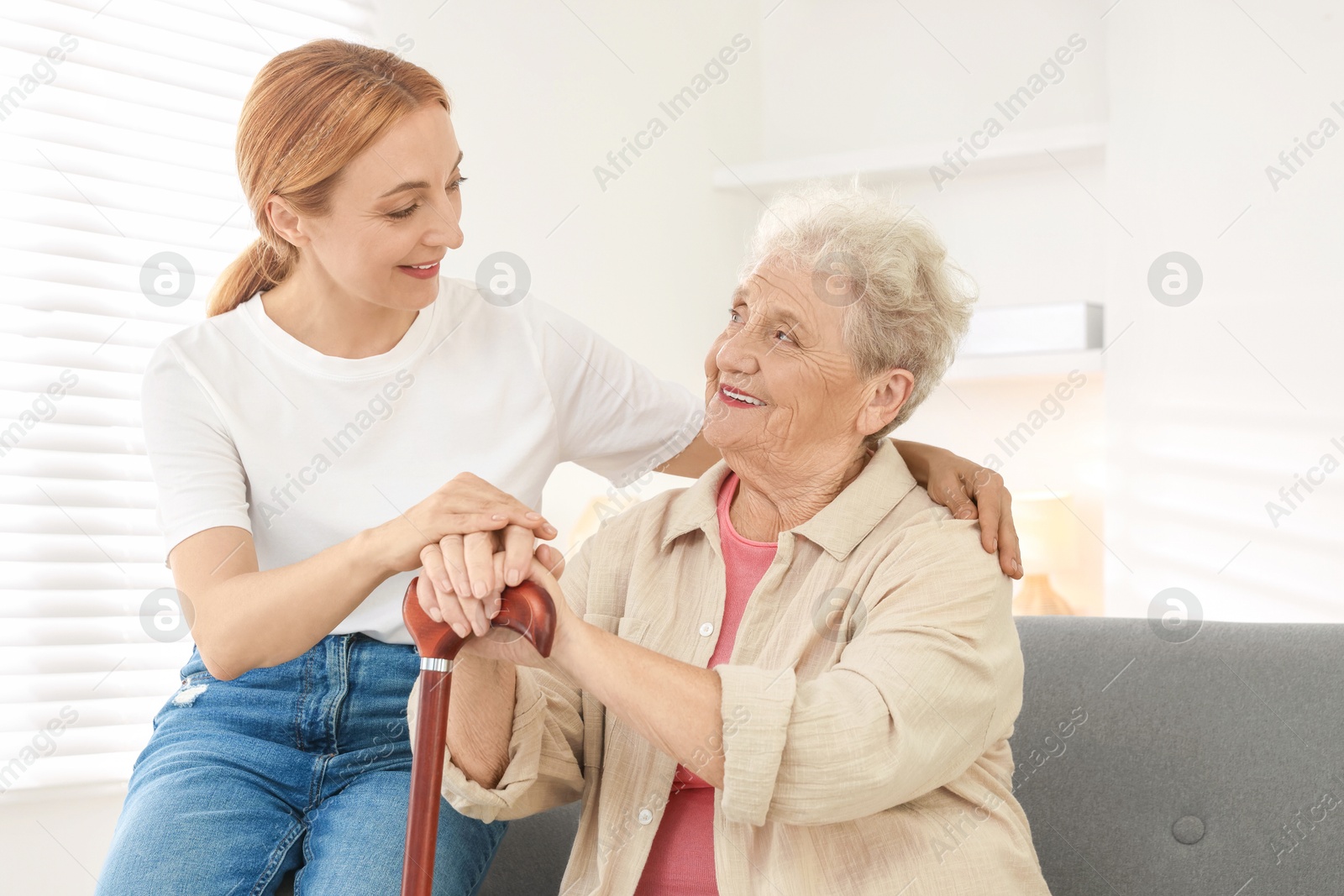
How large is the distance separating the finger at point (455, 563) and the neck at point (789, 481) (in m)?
0.41

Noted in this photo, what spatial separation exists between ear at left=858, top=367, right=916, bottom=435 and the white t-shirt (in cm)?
50

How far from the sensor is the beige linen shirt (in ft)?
3.79

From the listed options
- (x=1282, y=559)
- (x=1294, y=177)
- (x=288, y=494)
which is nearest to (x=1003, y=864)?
(x=288, y=494)

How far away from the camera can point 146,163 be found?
276 cm

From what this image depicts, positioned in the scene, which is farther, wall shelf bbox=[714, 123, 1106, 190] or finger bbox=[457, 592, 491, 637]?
wall shelf bbox=[714, 123, 1106, 190]

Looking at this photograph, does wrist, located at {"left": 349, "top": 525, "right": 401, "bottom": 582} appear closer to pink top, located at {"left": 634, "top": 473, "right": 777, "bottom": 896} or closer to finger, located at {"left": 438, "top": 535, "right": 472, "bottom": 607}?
finger, located at {"left": 438, "top": 535, "right": 472, "bottom": 607}

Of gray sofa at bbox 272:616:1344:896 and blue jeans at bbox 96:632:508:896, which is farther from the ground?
gray sofa at bbox 272:616:1344:896

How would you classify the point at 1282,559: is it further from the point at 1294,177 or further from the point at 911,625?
the point at 911,625

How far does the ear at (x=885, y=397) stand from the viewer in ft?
4.98

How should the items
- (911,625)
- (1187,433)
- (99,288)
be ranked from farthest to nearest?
(1187,433), (99,288), (911,625)

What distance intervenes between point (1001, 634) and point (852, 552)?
0.67 feet

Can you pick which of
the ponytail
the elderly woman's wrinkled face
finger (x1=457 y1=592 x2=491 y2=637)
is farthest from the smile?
the ponytail

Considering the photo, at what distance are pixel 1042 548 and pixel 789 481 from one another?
2.93 metres

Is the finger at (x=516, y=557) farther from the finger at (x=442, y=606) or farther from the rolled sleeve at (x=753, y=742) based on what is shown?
→ the rolled sleeve at (x=753, y=742)
